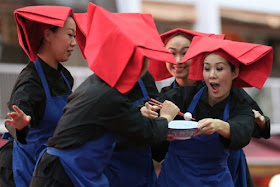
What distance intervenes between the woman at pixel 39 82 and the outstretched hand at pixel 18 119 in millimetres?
87

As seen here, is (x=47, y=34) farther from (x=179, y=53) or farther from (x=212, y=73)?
(x=212, y=73)

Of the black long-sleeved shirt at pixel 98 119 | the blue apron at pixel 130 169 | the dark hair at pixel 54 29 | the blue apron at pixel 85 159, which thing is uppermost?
the dark hair at pixel 54 29

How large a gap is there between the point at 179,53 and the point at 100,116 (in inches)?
49.3

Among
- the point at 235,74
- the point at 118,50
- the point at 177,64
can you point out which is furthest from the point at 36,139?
the point at 235,74

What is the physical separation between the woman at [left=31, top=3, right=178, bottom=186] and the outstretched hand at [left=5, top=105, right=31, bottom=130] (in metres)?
0.24

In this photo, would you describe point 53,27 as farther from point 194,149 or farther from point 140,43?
point 194,149

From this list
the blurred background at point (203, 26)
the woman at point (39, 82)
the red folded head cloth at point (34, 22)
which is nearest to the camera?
the woman at point (39, 82)

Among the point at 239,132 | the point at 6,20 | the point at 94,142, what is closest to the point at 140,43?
the point at 94,142

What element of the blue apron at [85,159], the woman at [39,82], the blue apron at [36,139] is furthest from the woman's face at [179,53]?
the blue apron at [85,159]

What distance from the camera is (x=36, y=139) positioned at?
386 centimetres

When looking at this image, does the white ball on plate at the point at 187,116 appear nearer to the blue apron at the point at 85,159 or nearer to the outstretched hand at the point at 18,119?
the blue apron at the point at 85,159

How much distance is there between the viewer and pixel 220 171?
380 centimetres

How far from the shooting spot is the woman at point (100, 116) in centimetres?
323

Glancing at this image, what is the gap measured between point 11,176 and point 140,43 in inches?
50.6
